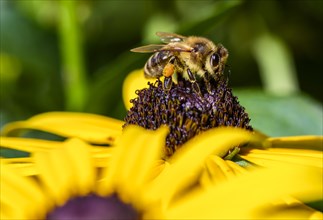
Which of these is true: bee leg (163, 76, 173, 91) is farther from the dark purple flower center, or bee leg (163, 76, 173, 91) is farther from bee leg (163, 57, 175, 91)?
the dark purple flower center

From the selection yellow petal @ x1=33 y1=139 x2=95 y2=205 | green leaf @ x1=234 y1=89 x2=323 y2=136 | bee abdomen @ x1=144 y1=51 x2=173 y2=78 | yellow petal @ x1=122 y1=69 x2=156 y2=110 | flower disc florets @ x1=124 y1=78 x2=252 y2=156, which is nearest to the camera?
yellow petal @ x1=33 y1=139 x2=95 y2=205

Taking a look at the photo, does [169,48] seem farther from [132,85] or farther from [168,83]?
[132,85]

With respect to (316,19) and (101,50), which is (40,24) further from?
(316,19)

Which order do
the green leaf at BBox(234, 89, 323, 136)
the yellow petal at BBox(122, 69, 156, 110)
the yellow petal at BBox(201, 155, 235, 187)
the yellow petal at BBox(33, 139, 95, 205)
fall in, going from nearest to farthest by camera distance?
the yellow petal at BBox(33, 139, 95, 205)
the yellow petal at BBox(201, 155, 235, 187)
the yellow petal at BBox(122, 69, 156, 110)
the green leaf at BBox(234, 89, 323, 136)

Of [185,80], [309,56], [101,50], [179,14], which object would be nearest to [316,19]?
[309,56]

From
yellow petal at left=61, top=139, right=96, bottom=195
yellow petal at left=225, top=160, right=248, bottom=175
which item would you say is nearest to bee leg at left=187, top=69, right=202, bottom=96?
yellow petal at left=225, top=160, right=248, bottom=175
